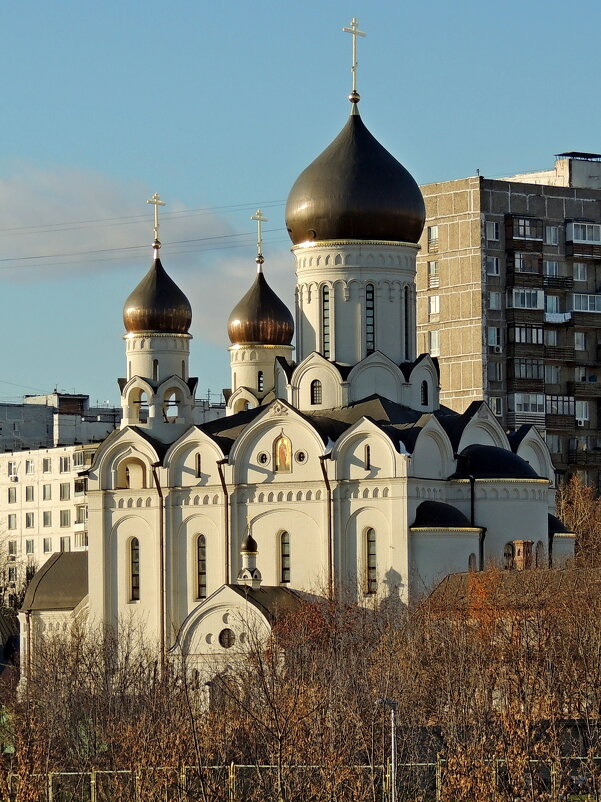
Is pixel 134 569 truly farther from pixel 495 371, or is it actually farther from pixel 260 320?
pixel 495 371

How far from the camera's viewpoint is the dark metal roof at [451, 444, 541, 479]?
1682 inches

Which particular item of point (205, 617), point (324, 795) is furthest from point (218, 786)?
point (205, 617)

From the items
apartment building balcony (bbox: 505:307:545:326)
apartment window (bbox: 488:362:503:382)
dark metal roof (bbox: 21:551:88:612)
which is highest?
apartment building balcony (bbox: 505:307:545:326)

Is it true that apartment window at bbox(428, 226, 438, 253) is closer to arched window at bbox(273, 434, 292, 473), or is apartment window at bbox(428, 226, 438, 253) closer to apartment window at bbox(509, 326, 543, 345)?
apartment window at bbox(509, 326, 543, 345)

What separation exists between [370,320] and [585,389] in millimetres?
20912

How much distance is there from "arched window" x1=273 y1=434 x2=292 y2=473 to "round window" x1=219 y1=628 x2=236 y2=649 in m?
3.77

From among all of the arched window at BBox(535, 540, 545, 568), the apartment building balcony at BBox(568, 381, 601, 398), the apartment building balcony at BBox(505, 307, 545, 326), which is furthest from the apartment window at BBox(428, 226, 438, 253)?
the arched window at BBox(535, 540, 545, 568)

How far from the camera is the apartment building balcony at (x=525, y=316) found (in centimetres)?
6191

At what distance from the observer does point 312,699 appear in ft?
90.9

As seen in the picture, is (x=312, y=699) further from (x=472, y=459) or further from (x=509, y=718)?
(x=472, y=459)

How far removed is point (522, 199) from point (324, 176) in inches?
752

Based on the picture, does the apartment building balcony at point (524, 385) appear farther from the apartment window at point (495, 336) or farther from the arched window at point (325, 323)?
the arched window at point (325, 323)

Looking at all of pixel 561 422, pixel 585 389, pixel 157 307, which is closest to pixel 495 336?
pixel 561 422

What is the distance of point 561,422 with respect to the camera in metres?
63.2
